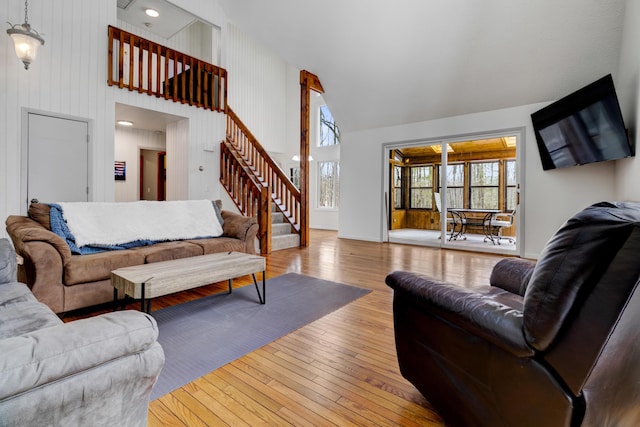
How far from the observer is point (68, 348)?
0.77 meters

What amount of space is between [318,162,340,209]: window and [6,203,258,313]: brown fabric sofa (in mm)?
6661

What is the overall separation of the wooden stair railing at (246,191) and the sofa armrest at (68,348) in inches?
178

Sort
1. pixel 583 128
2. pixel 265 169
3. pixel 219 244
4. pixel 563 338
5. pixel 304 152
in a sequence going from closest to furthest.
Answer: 1. pixel 563 338
2. pixel 219 244
3. pixel 583 128
4. pixel 304 152
5. pixel 265 169

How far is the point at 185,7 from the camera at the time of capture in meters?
5.80

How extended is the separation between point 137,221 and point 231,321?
195cm

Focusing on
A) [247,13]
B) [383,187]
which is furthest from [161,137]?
[383,187]

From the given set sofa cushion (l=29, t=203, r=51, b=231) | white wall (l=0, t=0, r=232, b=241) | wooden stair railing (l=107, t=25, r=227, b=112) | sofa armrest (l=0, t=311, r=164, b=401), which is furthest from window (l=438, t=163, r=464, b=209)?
sofa armrest (l=0, t=311, r=164, b=401)

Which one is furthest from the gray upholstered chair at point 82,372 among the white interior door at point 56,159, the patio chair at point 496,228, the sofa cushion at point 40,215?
the patio chair at point 496,228

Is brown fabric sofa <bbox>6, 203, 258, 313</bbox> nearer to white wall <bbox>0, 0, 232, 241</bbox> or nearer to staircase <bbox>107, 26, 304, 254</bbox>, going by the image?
white wall <bbox>0, 0, 232, 241</bbox>

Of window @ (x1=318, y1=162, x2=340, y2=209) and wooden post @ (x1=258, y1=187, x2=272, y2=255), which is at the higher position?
window @ (x1=318, y1=162, x2=340, y2=209)

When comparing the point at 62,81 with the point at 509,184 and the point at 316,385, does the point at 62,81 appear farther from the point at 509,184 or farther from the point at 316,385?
the point at 509,184

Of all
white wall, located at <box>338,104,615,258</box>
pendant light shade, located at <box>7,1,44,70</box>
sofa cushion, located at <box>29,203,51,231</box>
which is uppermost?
pendant light shade, located at <box>7,1,44,70</box>

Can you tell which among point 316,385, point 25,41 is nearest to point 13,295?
point 316,385

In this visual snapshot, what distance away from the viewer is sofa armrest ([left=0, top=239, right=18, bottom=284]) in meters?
1.89
